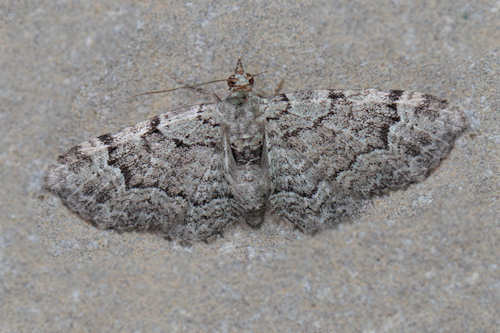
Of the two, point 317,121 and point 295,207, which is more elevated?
point 317,121

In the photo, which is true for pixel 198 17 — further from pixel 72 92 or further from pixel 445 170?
pixel 445 170

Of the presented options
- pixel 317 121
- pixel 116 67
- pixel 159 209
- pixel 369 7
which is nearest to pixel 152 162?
pixel 159 209

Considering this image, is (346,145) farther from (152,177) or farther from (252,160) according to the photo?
(152,177)

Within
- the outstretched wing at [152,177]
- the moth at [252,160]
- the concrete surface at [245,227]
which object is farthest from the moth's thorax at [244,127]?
the concrete surface at [245,227]

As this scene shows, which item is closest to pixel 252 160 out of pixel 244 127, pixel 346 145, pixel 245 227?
pixel 244 127

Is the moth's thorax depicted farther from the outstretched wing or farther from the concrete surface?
the concrete surface

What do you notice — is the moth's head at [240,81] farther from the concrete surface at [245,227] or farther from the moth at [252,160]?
the concrete surface at [245,227]
